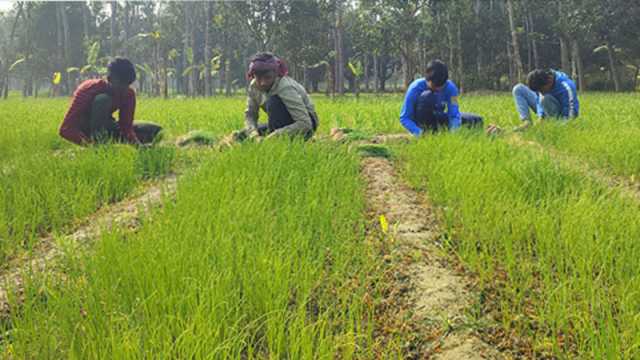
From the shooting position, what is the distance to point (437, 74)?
13.3ft

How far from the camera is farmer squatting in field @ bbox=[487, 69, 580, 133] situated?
464 centimetres

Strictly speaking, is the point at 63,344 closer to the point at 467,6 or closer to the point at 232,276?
the point at 232,276

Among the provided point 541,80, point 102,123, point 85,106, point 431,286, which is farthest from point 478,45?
point 431,286

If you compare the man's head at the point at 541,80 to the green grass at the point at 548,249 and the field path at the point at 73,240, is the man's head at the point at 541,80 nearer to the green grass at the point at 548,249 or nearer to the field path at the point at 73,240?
the green grass at the point at 548,249

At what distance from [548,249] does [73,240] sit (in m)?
1.69

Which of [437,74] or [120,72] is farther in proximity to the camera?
[437,74]

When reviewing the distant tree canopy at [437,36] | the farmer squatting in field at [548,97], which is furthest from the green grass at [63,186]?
the distant tree canopy at [437,36]

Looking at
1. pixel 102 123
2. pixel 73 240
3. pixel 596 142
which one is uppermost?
pixel 102 123

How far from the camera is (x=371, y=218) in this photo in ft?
7.76

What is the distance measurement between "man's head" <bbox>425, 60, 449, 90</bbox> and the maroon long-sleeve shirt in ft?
7.96

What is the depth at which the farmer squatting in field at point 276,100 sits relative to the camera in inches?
140

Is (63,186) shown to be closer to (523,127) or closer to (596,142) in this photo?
(596,142)

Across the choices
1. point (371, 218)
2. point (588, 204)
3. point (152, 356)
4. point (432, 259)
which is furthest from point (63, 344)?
point (588, 204)

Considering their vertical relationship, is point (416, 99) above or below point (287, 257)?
above
